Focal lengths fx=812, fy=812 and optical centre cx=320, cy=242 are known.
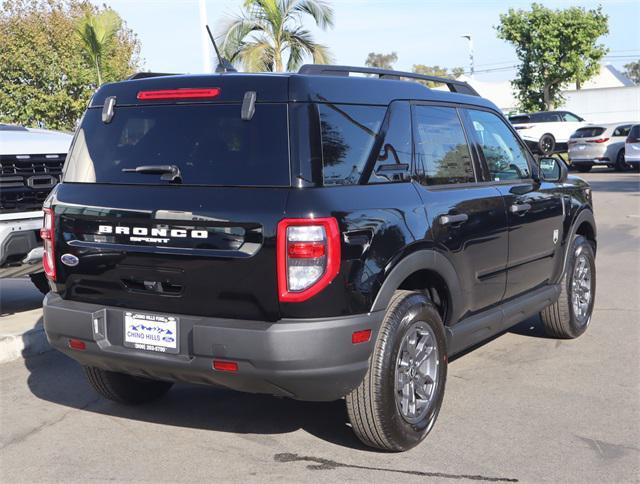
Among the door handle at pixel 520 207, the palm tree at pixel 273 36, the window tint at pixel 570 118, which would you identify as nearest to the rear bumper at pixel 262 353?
the door handle at pixel 520 207

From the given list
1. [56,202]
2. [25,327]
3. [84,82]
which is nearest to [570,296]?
[56,202]

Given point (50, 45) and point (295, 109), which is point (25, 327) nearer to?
point (295, 109)

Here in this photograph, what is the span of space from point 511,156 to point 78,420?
11.0 ft

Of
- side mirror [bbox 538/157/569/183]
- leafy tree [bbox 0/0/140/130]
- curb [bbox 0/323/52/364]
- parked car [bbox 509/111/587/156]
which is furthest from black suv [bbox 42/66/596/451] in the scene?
parked car [bbox 509/111/587/156]

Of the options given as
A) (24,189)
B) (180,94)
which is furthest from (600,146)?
(180,94)

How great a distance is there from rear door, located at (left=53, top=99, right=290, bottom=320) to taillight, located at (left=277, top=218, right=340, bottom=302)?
5 cm

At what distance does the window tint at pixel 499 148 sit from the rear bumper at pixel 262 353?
1891mm

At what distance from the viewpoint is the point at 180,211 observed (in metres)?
3.85

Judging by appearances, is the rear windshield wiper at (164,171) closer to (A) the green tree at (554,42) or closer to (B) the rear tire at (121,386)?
(B) the rear tire at (121,386)

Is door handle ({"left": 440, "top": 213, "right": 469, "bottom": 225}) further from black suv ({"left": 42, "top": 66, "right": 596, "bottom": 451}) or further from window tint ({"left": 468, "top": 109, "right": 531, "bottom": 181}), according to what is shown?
window tint ({"left": 468, "top": 109, "right": 531, "bottom": 181})

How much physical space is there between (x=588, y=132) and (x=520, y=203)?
22663mm

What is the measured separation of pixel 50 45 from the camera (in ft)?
82.7

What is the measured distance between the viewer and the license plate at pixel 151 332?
388 cm

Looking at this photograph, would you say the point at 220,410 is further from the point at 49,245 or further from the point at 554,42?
the point at 554,42
